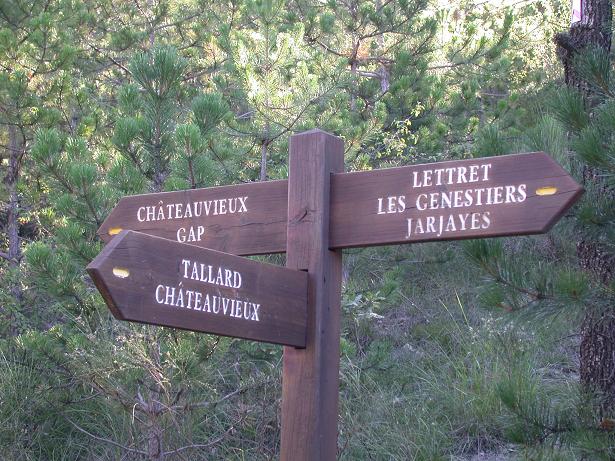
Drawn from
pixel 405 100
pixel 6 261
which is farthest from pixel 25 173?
pixel 405 100

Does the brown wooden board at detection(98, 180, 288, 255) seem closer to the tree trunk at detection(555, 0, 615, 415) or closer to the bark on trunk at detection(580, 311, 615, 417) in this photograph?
the tree trunk at detection(555, 0, 615, 415)

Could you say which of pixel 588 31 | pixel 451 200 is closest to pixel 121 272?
pixel 451 200

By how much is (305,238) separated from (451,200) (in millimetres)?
516

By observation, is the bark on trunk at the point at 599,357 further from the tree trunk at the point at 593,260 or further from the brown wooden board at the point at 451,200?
the brown wooden board at the point at 451,200

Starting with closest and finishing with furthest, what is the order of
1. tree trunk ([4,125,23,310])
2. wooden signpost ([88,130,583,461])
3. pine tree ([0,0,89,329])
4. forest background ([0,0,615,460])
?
wooden signpost ([88,130,583,461])
forest background ([0,0,615,460])
pine tree ([0,0,89,329])
tree trunk ([4,125,23,310])

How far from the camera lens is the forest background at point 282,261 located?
3.47 m

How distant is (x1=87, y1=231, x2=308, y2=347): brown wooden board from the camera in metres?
2.34

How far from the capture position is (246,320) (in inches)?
105

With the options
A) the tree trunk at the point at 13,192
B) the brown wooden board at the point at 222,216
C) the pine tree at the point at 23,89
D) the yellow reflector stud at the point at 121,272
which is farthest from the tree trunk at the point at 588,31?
the tree trunk at the point at 13,192

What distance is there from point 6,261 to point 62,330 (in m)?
3.50

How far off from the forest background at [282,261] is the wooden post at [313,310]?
1.98 ft

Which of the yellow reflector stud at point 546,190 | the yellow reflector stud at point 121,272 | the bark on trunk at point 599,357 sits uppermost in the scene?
the yellow reflector stud at point 546,190

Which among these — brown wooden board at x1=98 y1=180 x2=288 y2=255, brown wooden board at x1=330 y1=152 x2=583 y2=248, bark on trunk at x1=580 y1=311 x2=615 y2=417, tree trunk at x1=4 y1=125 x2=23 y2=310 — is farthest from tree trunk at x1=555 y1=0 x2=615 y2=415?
tree trunk at x1=4 y1=125 x2=23 y2=310

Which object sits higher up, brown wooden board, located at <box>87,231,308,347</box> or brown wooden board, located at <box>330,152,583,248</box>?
brown wooden board, located at <box>330,152,583,248</box>
